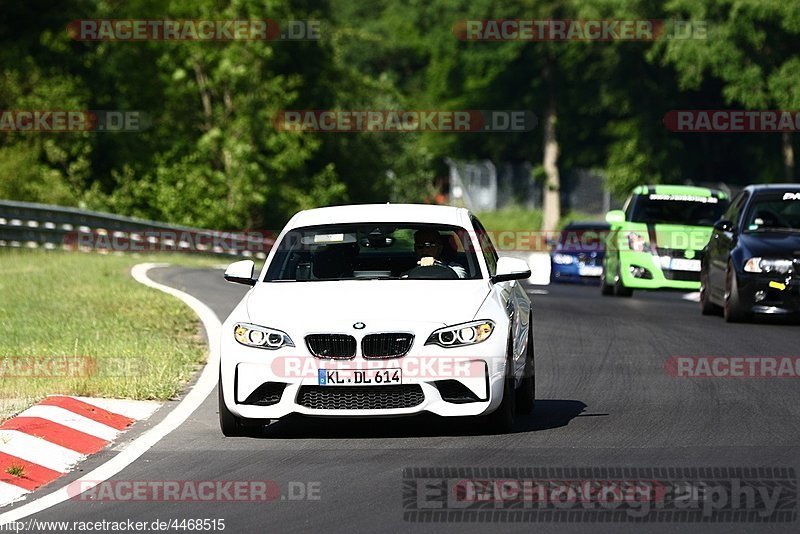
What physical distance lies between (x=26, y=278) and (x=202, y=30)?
38.8m

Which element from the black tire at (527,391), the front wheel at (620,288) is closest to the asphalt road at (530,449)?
the black tire at (527,391)

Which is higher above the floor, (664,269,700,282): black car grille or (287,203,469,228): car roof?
(287,203,469,228): car roof

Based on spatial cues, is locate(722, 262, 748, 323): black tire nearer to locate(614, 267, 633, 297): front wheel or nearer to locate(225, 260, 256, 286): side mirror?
locate(614, 267, 633, 297): front wheel

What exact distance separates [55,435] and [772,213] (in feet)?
38.8

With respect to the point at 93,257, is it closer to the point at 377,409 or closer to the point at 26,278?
the point at 26,278

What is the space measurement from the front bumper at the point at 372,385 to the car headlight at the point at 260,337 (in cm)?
4

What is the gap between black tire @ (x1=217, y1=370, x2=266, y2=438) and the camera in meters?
10.8

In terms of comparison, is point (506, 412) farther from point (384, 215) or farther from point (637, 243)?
point (637, 243)

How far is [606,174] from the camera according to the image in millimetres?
71812

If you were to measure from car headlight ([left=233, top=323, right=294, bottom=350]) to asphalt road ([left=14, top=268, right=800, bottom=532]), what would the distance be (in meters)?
0.59

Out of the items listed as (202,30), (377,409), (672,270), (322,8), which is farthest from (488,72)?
(377,409)

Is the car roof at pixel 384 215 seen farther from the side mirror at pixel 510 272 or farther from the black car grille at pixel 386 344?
the black car grille at pixel 386 344

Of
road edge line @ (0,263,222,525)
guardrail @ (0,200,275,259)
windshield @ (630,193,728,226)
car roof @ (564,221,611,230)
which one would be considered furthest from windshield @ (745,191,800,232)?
guardrail @ (0,200,275,259)

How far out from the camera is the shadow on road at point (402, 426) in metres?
11.0
